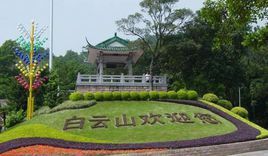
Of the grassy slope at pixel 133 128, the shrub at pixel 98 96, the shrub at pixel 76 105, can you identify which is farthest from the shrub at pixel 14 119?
the shrub at pixel 98 96

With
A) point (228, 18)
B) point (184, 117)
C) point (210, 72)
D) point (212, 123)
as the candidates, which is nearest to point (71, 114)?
point (184, 117)

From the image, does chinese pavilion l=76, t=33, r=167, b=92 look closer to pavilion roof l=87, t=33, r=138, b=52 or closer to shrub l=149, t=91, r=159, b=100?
pavilion roof l=87, t=33, r=138, b=52

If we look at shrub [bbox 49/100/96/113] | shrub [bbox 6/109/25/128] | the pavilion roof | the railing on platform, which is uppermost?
the pavilion roof

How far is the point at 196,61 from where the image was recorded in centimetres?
3175

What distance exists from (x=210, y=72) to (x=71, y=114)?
15520 millimetres

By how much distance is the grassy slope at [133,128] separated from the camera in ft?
53.7

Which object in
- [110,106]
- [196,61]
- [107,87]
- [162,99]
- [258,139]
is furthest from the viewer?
[196,61]

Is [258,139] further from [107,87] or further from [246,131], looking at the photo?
[107,87]

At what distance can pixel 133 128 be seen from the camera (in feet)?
57.6

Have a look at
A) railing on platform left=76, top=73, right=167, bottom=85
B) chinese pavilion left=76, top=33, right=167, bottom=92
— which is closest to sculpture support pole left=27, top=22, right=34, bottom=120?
chinese pavilion left=76, top=33, right=167, bottom=92

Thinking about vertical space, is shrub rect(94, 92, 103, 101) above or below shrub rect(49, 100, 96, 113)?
above

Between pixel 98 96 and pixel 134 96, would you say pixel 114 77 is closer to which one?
pixel 134 96

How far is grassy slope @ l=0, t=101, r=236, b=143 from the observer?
1636 centimetres

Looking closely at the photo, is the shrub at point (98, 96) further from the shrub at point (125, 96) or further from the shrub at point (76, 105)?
the shrub at point (125, 96)
